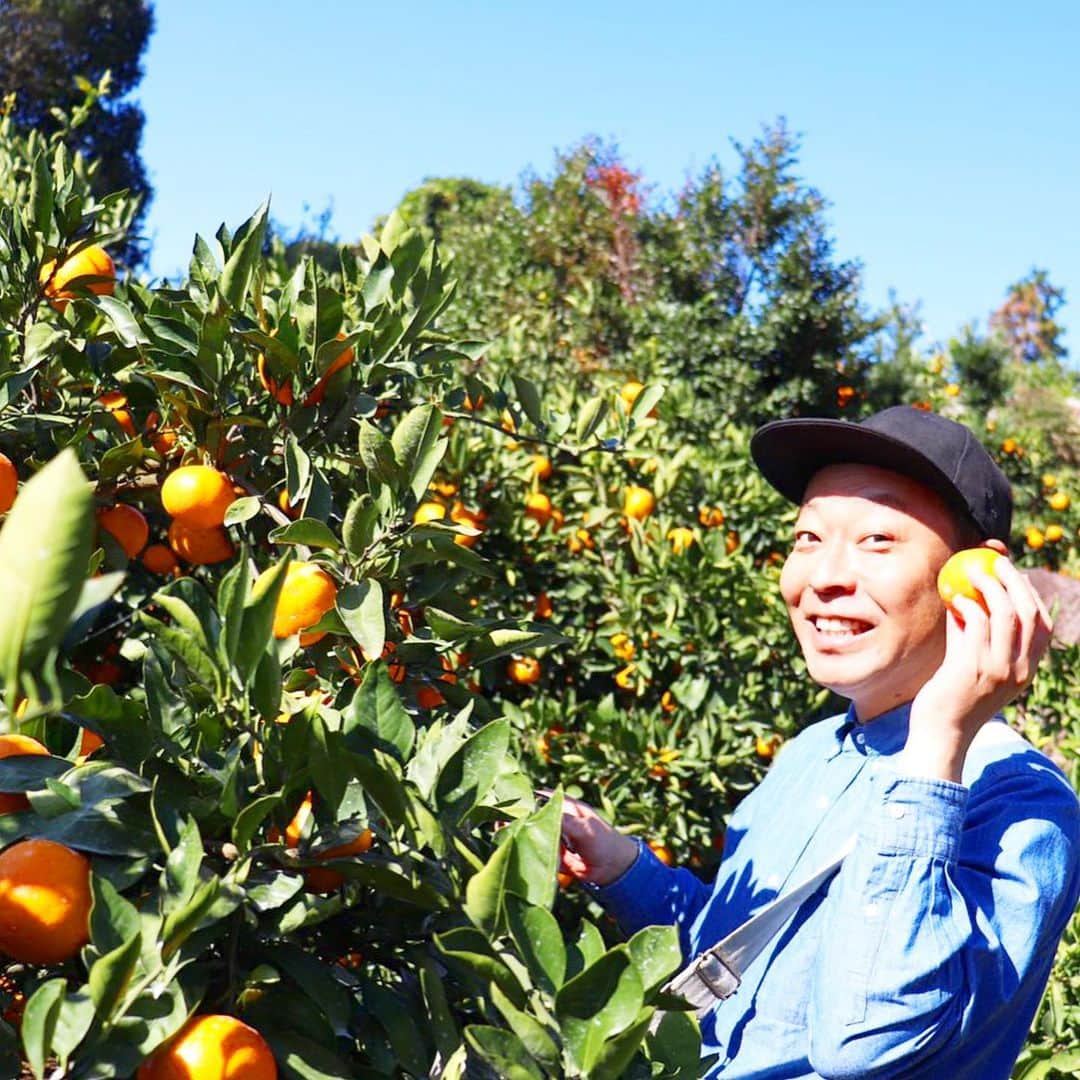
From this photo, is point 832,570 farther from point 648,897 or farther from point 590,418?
point 590,418

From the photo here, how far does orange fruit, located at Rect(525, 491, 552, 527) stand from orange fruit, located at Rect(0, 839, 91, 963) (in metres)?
2.08

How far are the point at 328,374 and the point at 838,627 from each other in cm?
69

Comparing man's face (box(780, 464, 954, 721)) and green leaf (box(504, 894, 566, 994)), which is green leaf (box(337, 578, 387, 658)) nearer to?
green leaf (box(504, 894, 566, 994))

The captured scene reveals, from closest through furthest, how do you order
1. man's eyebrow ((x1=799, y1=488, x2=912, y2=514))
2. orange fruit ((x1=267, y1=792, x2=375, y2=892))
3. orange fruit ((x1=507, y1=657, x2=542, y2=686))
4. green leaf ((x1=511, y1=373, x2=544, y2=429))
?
orange fruit ((x1=267, y1=792, x2=375, y2=892)), man's eyebrow ((x1=799, y1=488, x2=912, y2=514)), green leaf ((x1=511, y1=373, x2=544, y2=429)), orange fruit ((x1=507, y1=657, x2=542, y2=686))

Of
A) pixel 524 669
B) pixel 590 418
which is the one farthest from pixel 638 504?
pixel 590 418

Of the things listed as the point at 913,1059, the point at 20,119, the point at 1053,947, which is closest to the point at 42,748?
the point at 913,1059

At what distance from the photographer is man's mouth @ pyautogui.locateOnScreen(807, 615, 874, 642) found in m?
1.51

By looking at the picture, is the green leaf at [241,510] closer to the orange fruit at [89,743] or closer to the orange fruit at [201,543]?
the orange fruit at [201,543]

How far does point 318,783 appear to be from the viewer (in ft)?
2.97

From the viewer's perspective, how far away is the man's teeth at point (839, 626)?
151cm

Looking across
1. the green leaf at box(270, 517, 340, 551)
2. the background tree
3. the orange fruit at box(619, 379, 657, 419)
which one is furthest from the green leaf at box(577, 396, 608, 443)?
the background tree

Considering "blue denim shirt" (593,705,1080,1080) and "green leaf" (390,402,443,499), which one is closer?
"blue denim shirt" (593,705,1080,1080)

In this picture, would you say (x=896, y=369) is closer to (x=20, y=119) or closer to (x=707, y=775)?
(x=707, y=775)

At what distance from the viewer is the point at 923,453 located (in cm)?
150
